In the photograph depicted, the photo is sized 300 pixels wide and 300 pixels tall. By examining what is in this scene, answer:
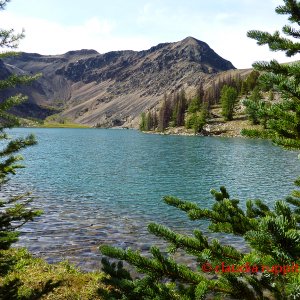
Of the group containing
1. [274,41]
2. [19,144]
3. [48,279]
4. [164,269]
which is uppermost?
[274,41]

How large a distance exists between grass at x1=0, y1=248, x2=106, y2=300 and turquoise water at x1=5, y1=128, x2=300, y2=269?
206cm

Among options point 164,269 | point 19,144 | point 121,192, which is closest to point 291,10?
point 164,269

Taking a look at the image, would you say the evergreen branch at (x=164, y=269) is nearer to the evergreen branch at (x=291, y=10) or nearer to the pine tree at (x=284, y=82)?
the pine tree at (x=284, y=82)

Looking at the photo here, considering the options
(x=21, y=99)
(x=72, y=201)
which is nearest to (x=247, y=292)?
(x=21, y=99)

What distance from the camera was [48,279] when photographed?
14789 mm

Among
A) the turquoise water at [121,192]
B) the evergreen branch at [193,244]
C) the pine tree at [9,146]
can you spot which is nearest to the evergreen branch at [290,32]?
the evergreen branch at [193,244]

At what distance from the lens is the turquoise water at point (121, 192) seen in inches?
929

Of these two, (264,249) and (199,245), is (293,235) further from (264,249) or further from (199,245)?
(199,245)

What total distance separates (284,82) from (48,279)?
1365 centimetres

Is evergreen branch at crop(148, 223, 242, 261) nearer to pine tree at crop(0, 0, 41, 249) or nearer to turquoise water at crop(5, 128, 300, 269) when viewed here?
pine tree at crop(0, 0, 41, 249)

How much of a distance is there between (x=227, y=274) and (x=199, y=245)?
0.62m

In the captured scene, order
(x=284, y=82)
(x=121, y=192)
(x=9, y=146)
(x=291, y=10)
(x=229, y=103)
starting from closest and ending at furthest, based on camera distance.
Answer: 1. (x=284, y=82)
2. (x=291, y=10)
3. (x=9, y=146)
4. (x=121, y=192)
5. (x=229, y=103)

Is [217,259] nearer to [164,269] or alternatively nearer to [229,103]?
[164,269]

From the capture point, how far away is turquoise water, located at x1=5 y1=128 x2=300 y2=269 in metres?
23.6
